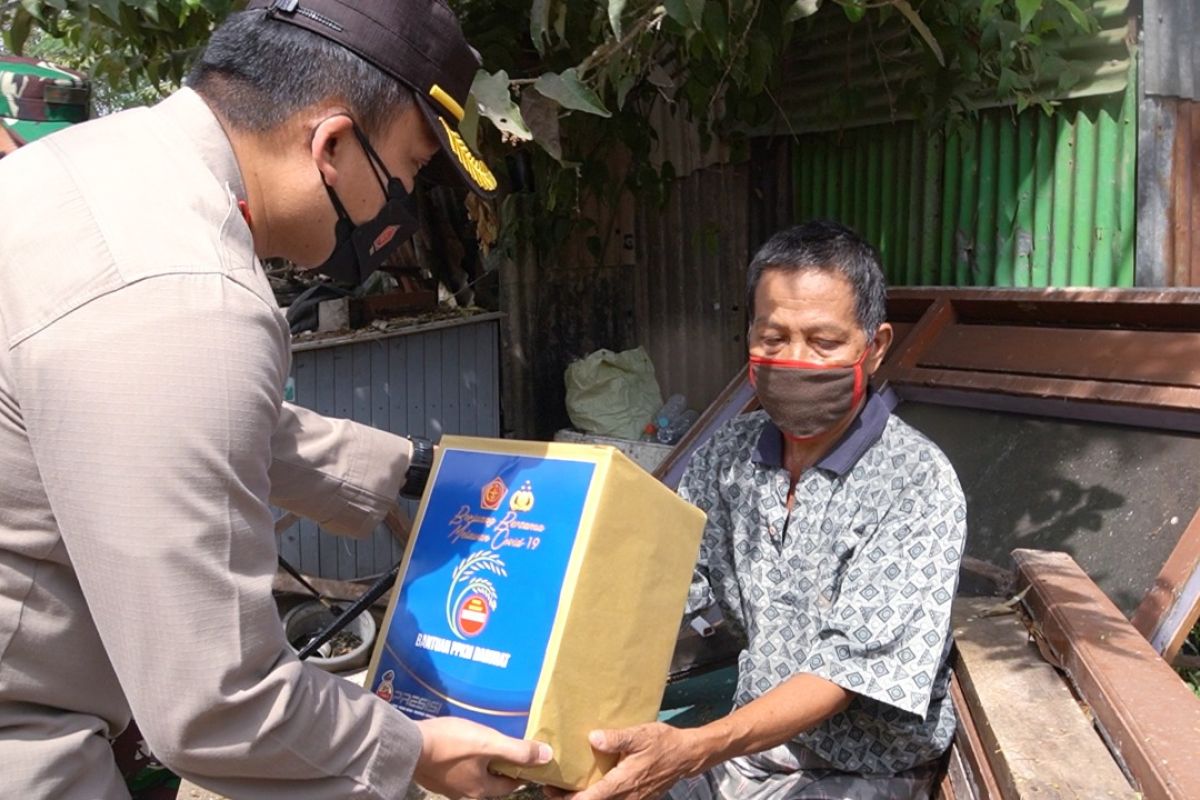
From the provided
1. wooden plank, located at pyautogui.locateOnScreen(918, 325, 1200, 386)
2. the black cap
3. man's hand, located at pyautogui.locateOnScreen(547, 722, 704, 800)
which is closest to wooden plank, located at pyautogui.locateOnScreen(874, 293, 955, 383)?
wooden plank, located at pyautogui.locateOnScreen(918, 325, 1200, 386)

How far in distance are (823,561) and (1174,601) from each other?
43.3 inches

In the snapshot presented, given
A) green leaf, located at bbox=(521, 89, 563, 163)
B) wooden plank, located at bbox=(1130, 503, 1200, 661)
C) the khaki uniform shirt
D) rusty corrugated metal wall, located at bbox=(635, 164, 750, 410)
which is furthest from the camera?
rusty corrugated metal wall, located at bbox=(635, 164, 750, 410)

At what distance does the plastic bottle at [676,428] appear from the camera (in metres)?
5.21

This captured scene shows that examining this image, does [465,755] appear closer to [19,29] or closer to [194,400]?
[194,400]

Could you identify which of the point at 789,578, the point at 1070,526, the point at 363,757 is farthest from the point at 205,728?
the point at 1070,526

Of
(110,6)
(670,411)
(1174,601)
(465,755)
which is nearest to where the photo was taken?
(465,755)

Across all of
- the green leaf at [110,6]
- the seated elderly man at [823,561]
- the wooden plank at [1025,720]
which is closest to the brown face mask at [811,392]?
the seated elderly man at [823,561]

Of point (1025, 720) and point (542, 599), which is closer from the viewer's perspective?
point (542, 599)

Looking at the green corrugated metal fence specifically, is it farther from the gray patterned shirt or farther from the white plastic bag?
the gray patterned shirt

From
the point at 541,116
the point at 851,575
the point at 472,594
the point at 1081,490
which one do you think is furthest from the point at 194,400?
the point at 1081,490

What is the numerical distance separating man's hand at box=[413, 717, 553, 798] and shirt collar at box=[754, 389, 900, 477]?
32.9 inches

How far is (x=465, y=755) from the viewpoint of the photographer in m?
1.40

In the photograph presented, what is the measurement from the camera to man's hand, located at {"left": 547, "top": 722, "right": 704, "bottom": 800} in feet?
5.17

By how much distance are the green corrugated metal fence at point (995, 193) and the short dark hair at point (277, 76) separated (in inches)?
126
